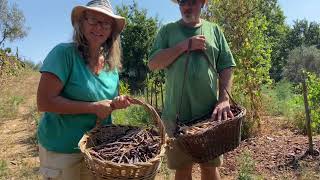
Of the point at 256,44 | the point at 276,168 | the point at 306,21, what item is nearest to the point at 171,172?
the point at 276,168

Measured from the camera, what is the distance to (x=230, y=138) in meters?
2.84

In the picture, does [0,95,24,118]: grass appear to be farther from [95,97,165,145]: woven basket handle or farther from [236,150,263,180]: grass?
[95,97,165,145]: woven basket handle

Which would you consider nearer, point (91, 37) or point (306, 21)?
point (91, 37)

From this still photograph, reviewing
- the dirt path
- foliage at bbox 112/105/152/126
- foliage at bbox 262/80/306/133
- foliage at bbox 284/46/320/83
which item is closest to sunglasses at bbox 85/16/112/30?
the dirt path

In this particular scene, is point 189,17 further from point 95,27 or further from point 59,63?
point 59,63

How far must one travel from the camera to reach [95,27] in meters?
2.47

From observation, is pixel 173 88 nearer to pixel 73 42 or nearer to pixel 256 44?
pixel 73 42

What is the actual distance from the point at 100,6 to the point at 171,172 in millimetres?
2909

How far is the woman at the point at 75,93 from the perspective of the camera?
2359 millimetres

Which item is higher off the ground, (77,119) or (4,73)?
(77,119)

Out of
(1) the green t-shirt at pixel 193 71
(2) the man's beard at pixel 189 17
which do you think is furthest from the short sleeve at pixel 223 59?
(2) the man's beard at pixel 189 17

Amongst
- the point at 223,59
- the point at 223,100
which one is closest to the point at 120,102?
the point at 223,100

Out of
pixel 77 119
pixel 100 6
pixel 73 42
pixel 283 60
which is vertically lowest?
pixel 283 60

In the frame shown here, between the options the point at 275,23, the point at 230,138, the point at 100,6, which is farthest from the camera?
the point at 275,23
